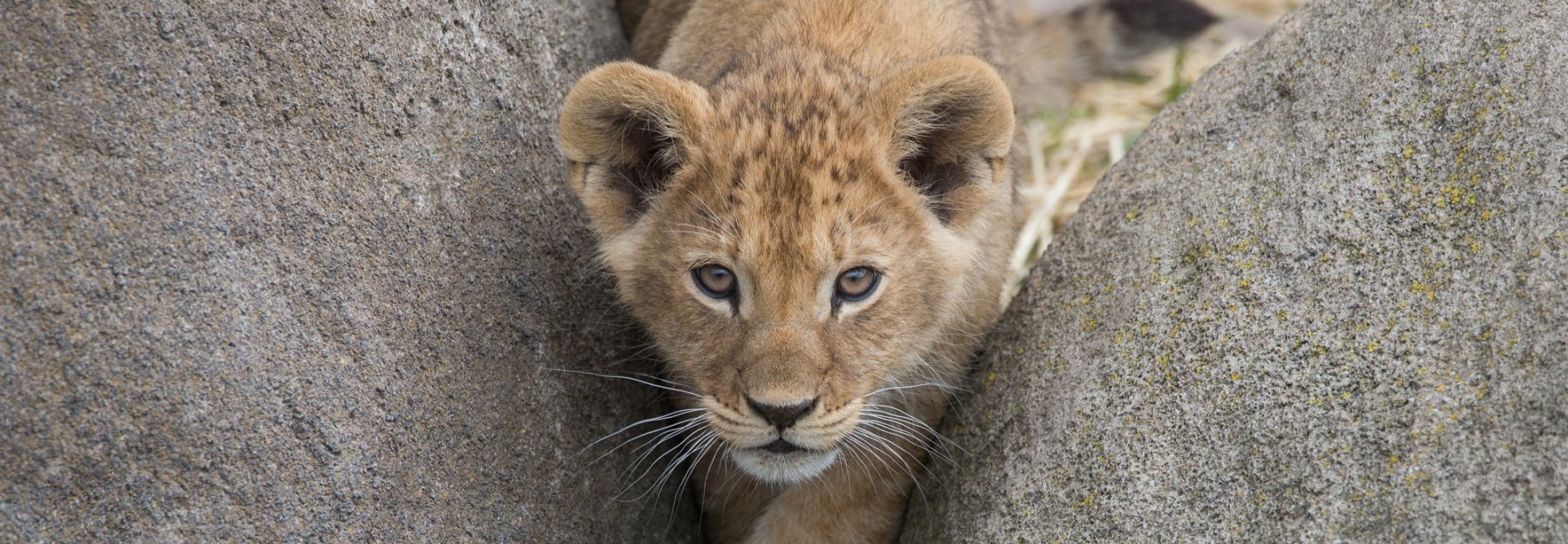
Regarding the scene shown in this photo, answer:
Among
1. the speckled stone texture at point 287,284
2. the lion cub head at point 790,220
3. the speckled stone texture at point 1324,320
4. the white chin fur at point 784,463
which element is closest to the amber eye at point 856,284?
the lion cub head at point 790,220

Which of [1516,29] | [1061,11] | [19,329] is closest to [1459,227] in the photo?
[1516,29]

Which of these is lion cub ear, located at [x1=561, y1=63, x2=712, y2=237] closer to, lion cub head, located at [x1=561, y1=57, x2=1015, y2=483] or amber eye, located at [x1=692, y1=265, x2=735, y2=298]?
lion cub head, located at [x1=561, y1=57, x2=1015, y2=483]

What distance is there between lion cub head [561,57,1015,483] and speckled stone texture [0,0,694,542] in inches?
16.7

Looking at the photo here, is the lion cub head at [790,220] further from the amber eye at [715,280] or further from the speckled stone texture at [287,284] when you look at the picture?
the speckled stone texture at [287,284]

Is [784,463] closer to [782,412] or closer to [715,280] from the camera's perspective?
[782,412]

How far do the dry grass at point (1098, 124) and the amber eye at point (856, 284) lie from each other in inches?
99.2

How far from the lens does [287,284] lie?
329cm

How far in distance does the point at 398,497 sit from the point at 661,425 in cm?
151

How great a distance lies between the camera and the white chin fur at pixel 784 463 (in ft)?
12.8

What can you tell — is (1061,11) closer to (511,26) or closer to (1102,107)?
(1102,107)

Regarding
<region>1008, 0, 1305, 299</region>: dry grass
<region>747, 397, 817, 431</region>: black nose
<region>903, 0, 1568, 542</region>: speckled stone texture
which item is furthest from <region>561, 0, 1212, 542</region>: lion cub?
<region>1008, 0, 1305, 299</region>: dry grass

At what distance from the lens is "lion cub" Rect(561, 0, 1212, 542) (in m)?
3.69

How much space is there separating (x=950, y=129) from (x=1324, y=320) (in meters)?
1.28

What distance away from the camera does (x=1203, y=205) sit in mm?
3781
